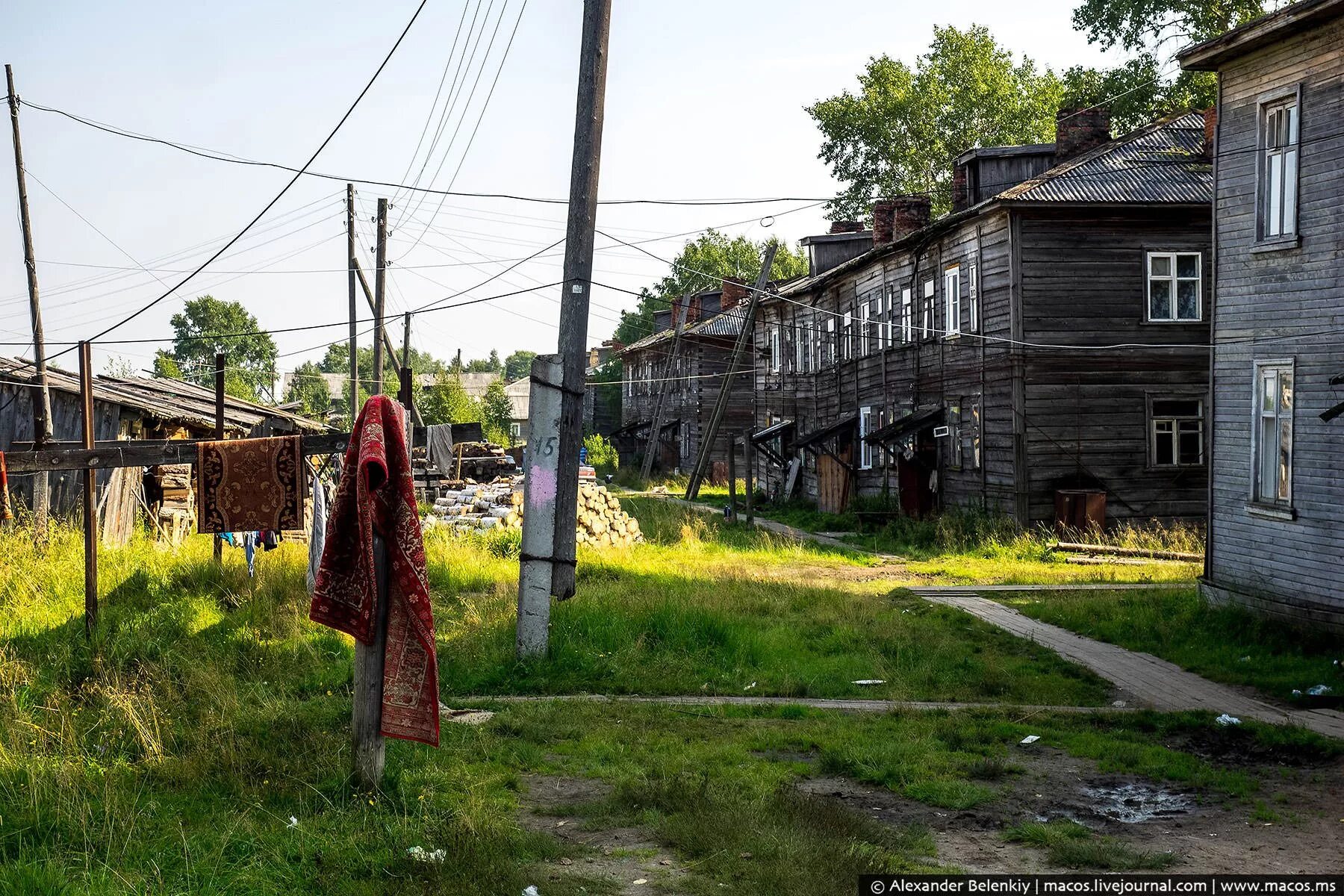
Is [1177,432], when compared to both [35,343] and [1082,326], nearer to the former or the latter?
[1082,326]

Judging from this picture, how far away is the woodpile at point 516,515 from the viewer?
22641mm

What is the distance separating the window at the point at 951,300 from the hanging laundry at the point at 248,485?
17.0 metres

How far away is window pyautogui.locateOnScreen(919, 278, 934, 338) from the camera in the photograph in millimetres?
27906

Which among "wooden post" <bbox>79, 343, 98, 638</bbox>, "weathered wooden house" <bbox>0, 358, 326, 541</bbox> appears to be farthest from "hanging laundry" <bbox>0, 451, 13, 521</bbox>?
"weathered wooden house" <bbox>0, 358, 326, 541</bbox>

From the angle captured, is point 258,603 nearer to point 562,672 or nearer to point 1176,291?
point 562,672

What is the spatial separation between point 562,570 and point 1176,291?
1689 centimetres

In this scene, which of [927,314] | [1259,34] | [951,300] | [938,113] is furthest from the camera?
[938,113]

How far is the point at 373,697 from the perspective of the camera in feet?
23.6

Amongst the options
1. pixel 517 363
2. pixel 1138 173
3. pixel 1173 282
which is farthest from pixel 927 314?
pixel 517 363

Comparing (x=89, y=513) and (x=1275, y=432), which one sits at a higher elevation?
(x=1275, y=432)

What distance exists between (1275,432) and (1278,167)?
334 cm

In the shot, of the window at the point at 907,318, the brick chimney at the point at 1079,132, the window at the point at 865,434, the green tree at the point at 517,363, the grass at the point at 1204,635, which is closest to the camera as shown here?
the grass at the point at 1204,635

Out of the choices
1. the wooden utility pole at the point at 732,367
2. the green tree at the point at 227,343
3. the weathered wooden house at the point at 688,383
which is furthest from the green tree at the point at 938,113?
the green tree at the point at 227,343

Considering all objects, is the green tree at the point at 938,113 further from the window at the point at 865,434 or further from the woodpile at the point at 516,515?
the woodpile at the point at 516,515
